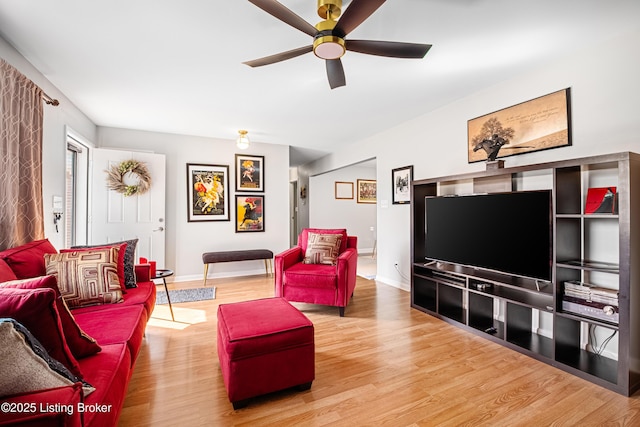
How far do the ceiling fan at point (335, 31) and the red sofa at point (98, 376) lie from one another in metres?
1.68

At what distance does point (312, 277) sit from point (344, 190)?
15.9 feet

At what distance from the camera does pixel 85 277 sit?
2.06 m

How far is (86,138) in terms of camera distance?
12.5 ft

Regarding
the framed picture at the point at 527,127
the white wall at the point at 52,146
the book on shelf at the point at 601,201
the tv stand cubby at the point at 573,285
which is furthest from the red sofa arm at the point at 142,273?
the book on shelf at the point at 601,201

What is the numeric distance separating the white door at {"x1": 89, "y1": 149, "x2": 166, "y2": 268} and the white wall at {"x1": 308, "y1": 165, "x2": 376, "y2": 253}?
3.71 m

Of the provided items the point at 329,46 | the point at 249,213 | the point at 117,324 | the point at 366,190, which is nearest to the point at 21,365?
the point at 117,324

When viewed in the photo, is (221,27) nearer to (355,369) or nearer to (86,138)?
(355,369)

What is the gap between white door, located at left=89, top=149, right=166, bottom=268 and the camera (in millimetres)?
4043

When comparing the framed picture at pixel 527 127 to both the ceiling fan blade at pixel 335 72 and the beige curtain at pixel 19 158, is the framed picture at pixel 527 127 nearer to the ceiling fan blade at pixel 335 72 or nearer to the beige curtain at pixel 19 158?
the ceiling fan blade at pixel 335 72

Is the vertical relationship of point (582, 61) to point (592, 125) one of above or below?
above

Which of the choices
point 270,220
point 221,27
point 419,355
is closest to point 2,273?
point 221,27

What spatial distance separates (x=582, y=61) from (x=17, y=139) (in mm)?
4264

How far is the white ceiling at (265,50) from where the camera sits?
1813 mm

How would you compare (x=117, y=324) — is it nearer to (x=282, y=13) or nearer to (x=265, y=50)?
(x=282, y=13)
